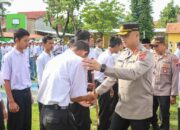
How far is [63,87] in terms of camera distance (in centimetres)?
371

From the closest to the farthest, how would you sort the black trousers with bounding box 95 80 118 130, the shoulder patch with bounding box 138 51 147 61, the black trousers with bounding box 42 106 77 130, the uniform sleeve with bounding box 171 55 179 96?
the black trousers with bounding box 42 106 77 130 < the shoulder patch with bounding box 138 51 147 61 < the uniform sleeve with bounding box 171 55 179 96 < the black trousers with bounding box 95 80 118 130

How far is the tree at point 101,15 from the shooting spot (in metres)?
38.9

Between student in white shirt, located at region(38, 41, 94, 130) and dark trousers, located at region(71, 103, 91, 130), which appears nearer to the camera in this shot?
student in white shirt, located at region(38, 41, 94, 130)

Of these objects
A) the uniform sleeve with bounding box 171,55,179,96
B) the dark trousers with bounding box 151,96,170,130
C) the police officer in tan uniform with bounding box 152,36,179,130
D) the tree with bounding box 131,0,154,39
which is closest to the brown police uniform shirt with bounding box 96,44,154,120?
the uniform sleeve with bounding box 171,55,179,96

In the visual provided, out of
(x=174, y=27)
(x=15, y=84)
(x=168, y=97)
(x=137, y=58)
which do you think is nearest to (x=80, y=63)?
(x=137, y=58)

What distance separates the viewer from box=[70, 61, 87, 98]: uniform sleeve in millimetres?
3756

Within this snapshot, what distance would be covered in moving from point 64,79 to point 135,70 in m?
0.97

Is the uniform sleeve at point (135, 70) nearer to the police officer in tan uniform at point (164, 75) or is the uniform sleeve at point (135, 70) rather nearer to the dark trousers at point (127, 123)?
the dark trousers at point (127, 123)

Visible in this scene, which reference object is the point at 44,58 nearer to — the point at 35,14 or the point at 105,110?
the point at 105,110

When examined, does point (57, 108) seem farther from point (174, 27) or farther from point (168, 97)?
point (174, 27)

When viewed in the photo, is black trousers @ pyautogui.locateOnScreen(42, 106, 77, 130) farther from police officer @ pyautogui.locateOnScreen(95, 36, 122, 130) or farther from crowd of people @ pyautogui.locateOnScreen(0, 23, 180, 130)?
police officer @ pyautogui.locateOnScreen(95, 36, 122, 130)

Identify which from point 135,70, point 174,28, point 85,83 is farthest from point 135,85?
point 174,28

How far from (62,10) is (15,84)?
32.3m

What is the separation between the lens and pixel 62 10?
37.4 metres
